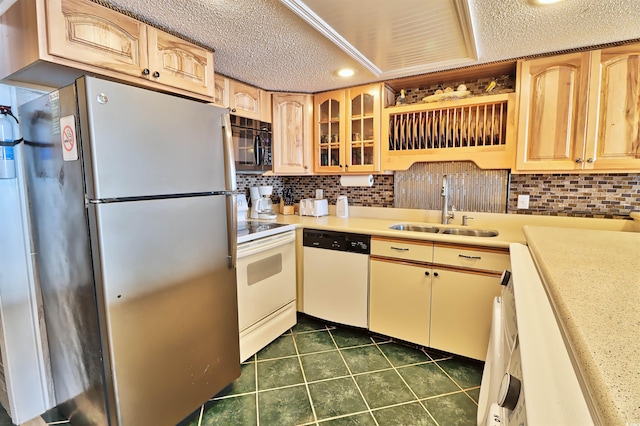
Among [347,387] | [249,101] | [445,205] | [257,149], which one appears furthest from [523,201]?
[249,101]

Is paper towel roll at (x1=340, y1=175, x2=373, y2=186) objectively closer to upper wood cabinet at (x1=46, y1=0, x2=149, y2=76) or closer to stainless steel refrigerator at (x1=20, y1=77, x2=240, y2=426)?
stainless steel refrigerator at (x1=20, y1=77, x2=240, y2=426)

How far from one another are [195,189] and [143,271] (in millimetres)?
450

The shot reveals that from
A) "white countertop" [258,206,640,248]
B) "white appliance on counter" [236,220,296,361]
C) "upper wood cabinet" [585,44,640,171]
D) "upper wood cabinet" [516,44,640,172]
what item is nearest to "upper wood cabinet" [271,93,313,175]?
"white countertop" [258,206,640,248]

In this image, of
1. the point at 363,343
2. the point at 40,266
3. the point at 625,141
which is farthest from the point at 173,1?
the point at 625,141

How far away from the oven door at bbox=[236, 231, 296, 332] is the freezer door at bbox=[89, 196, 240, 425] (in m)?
0.26

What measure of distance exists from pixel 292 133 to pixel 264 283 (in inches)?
56.3

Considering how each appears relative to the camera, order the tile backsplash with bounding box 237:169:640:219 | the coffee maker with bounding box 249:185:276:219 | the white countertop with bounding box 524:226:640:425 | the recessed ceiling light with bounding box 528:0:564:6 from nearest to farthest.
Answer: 1. the white countertop with bounding box 524:226:640:425
2. the recessed ceiling light with bounding box 528:0:564:6
3. the tile backsplash with bounding box 237:169:640:219
4. the coffee maker with bounding box 249:185:276:219

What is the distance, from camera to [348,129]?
274cm

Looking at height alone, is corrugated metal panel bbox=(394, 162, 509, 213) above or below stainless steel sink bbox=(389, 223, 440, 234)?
above

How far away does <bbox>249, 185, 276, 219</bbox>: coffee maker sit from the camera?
2776mm

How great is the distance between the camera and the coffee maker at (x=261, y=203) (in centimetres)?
278

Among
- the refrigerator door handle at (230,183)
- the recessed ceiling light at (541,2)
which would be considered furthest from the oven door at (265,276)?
the recessed ceiling light at (541,2)

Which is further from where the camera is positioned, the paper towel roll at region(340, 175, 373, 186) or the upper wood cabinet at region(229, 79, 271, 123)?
the paper towel roll at region(340, 175, 373, 186)

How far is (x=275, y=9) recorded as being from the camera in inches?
57.4
